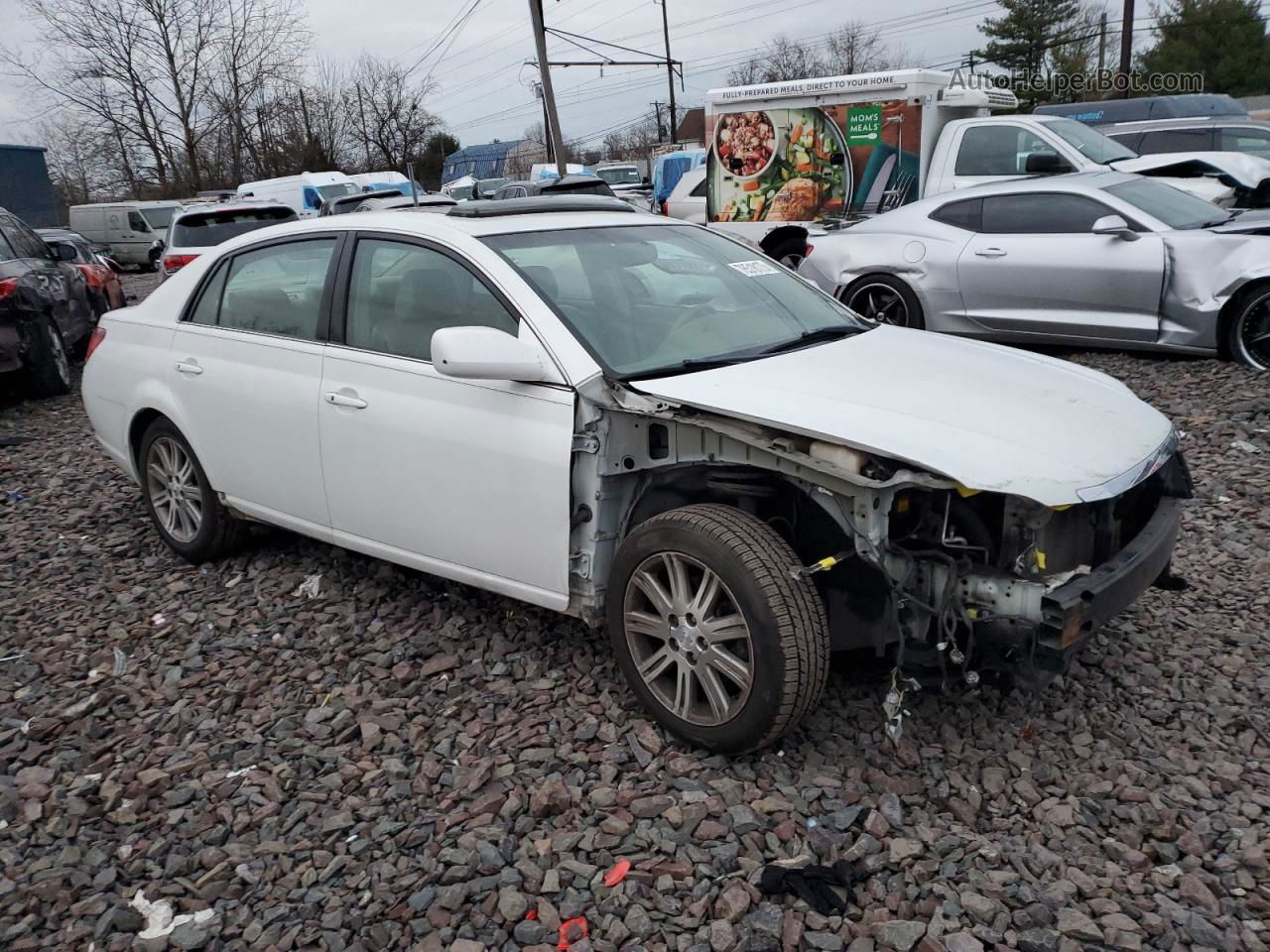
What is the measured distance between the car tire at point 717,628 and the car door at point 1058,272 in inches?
223

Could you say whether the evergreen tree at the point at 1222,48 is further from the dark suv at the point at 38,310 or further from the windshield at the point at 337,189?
the dark suv at the point at 38,310

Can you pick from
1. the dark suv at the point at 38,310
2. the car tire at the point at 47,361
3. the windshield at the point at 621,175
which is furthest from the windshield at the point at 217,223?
the windshield at the point at 621,175

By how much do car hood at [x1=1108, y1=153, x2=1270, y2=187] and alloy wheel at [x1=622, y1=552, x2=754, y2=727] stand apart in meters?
10.1

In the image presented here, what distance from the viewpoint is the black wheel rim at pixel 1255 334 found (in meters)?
7.02

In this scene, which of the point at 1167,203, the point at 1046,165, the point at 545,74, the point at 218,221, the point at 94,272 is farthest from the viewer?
the point at 545,74

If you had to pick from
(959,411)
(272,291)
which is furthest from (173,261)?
(959,411)

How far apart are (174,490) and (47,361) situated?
5424 mm

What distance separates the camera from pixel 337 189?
26328 mm

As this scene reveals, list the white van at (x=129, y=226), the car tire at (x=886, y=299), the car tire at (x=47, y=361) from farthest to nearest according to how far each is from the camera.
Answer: the white van at (x=129, y=226) → the car tire at (x=47, y=361) → the car tire at (x=886, y=299)

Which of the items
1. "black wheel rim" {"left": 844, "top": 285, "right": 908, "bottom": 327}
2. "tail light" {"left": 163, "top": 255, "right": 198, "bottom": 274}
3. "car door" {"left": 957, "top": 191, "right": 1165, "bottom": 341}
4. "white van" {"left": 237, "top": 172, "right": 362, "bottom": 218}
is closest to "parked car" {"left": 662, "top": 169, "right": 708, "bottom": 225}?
"tail light" {"left": 163, "top": 255, "right": 198, "bottom": 274}

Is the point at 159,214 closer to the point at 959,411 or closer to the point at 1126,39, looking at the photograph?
the point at 1126,39

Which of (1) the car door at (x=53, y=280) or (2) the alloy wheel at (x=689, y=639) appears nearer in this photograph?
(2) the alloy wheel at (x=689, y=639)

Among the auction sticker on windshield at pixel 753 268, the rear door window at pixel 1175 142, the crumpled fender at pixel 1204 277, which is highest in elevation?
the rear door window at pixel 1175 142

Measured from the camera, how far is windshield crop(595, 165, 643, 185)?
3328cm
